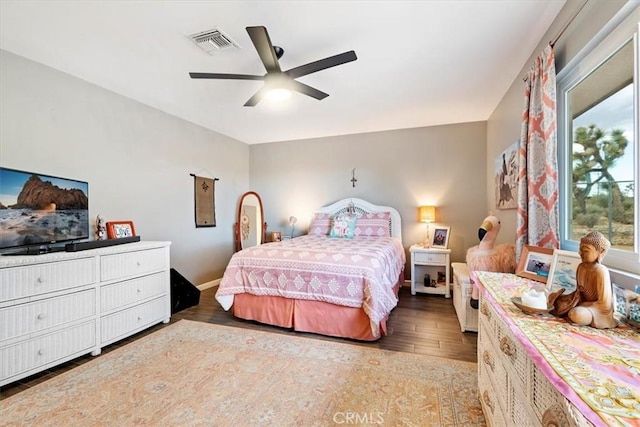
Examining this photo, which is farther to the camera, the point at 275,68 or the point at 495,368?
the point at 275,68

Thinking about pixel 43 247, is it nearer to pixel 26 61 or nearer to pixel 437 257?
pixel 26 61

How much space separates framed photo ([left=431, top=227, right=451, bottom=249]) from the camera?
4.00 metres

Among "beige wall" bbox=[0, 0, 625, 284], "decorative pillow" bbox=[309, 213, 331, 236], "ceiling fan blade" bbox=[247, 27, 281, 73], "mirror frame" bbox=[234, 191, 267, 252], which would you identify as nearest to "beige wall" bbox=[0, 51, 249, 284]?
"beige wall" bbox=[0, 0, 625, 284]

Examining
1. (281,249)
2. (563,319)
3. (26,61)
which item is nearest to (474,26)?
(563,319)

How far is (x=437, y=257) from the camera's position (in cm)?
380

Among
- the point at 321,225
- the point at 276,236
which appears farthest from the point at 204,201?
the point at 321,225

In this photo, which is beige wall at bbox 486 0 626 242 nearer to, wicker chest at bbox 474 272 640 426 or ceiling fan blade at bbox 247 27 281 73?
wicker chest at bbox 474 272 640 426

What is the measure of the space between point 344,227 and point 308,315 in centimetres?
177

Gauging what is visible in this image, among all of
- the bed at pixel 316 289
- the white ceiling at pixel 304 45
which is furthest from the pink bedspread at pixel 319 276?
the white ceiling at pixel 304 45

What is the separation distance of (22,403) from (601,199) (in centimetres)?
364

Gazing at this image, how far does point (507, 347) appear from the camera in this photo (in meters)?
1.07

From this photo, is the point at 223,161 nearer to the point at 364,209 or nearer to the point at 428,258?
the point at 364,209

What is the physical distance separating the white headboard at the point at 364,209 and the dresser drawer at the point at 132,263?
2.59m

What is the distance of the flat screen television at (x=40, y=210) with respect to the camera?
211 centimetres
